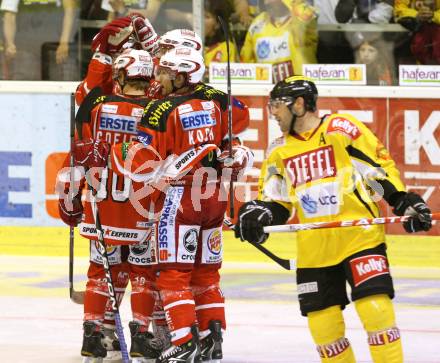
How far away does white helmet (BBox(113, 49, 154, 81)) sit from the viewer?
636cm

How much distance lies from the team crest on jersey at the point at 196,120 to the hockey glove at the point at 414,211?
1098 millimetres

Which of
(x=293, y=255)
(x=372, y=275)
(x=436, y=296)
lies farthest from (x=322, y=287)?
(x=293, y=255)

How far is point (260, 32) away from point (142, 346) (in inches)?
142

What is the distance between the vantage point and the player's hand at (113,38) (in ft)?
22.0

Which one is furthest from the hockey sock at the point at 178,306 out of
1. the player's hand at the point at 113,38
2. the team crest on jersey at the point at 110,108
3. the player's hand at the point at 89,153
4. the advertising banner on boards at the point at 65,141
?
the advertising banner on boards at the point at 65,141

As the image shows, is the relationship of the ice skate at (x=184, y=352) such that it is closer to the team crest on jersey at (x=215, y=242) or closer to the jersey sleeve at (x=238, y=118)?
the team crest on jersey at (x=215, y=242)

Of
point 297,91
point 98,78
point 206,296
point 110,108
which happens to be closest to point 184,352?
point 206,296

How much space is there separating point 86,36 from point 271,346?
3524mm

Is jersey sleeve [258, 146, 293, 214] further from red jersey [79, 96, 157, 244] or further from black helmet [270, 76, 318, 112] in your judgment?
red jersey [79, 96, 157, 244]

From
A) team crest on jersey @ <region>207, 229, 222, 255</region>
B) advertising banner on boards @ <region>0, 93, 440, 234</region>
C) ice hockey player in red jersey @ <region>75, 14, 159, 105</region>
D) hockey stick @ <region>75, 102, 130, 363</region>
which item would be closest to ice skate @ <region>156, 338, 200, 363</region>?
hockey stick @ <region>75, 102, 130, 363</region>

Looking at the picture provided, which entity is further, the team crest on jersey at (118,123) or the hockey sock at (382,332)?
the team crest on jersey at (118,123)

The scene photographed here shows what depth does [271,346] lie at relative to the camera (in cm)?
676

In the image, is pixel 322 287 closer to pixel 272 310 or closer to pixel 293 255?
pixel 272 310

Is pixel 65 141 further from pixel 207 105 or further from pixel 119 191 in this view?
pixel 207 105
